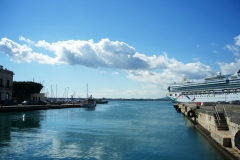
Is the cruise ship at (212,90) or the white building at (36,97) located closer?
the cruise ship at (212,90)

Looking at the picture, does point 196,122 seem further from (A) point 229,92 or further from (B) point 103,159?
(A) point 229,92

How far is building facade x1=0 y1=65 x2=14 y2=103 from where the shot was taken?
200 ft

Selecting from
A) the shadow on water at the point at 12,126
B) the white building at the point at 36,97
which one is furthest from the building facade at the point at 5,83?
the white building at the point at 36,97

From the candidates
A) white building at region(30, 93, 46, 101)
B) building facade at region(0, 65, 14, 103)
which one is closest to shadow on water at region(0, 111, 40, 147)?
building facade at region(0, 65, 14, 103)

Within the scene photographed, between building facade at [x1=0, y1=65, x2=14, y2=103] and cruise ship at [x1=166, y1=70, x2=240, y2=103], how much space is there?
74344 mm

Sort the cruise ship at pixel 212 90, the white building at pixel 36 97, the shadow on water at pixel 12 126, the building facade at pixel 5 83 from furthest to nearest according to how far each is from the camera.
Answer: the white building at pixel 36 97 < the cruise ship at pixel 212 90 < the building facade at pixel 5 83 < the shadow on water at pixel 12 126

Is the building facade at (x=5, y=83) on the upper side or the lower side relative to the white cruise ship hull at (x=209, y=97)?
upper

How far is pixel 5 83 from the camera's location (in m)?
62.2

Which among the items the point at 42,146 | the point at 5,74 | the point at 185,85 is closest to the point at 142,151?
the point at 42,146

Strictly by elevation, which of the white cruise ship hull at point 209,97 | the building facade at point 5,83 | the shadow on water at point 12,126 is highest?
the building facade at point 5,83

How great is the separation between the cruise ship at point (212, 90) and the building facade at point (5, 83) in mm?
74344

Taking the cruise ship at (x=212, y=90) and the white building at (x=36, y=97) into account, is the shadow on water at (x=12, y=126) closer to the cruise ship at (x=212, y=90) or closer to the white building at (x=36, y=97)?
the white building at (x=36, y=97)

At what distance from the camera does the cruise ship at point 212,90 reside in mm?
86875

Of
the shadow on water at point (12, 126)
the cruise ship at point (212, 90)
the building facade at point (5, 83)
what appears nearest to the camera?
the shadow on water at point (12, 126)
